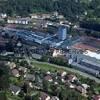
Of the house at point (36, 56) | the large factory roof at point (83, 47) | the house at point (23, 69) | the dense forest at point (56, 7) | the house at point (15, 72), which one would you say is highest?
the dense forest at point (56, 7)

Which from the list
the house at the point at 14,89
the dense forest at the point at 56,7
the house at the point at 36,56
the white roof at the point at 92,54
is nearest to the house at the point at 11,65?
the house at the point at 36,56

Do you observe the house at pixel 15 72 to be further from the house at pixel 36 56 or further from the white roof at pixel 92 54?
the white roof at pixel 92 54

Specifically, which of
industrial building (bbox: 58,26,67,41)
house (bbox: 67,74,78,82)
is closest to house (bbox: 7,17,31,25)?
industrial building (bbox: 58,26,67,41)

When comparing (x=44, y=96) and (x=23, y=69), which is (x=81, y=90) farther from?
(x=23, y=69)

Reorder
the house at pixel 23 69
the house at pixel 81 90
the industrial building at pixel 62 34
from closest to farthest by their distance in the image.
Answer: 1. the house at pixel 81 90
2. the house at pixel 23 69
3. the industrial building at pixel 62 34

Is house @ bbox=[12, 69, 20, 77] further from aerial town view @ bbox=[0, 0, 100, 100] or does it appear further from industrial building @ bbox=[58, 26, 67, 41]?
industrial building @ bbox=[58, 26, 67, 41]

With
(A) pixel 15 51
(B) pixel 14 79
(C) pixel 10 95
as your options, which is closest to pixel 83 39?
(A) pixel 15 51

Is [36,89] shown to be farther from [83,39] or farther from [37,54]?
[83,39]

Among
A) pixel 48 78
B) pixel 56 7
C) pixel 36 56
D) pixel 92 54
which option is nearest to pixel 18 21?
pixel 56 7
